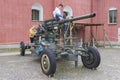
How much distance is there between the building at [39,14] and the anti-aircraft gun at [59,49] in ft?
20.8

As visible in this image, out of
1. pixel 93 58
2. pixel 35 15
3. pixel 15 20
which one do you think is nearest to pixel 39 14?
pixel 35 15

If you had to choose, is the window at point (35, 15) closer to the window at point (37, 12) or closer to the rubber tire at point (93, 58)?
the window at point (37, 12)

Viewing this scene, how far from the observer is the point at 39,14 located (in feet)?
69.1

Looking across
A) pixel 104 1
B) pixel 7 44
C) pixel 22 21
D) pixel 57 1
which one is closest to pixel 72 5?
pixel 57 1

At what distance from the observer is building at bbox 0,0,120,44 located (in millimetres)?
18125

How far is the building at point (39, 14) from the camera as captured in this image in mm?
18125

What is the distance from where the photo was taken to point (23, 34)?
62.8ft

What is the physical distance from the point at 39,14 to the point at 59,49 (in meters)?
11.4

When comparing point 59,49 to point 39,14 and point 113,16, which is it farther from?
point 113,16

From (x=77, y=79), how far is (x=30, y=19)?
12326mm

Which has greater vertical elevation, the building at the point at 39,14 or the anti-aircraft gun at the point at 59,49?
the building at the point at 39,14

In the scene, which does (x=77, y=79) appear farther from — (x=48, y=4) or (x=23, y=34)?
(x=48, y=4)

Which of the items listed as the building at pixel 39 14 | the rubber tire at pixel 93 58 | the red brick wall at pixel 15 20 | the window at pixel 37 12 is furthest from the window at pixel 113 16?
the rubber tire at pixel 93 58

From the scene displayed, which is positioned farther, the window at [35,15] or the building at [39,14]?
the window at [35,15]
